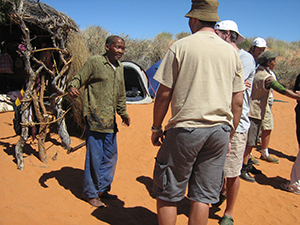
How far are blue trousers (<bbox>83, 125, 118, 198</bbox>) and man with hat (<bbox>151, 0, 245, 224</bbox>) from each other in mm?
1258

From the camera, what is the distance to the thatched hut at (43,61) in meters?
3.97

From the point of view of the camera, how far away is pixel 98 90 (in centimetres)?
288

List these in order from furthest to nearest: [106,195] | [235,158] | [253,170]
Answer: [253,170] → [106,195] → [235,158]

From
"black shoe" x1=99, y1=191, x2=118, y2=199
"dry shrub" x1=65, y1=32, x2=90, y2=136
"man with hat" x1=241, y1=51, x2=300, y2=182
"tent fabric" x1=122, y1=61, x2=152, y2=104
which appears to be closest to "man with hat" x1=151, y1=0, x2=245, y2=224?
"black shoe" x1=99, y1=191, x2=118, y2=199

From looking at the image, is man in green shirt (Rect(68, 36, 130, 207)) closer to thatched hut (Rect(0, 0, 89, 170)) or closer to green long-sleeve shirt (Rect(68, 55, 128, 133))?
green long-sleeve shirt (Rect(68, 55, 128, 133))

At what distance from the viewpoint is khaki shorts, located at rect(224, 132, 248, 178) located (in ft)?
8.49

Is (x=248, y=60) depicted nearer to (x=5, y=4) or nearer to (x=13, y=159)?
(x=13, y=159)

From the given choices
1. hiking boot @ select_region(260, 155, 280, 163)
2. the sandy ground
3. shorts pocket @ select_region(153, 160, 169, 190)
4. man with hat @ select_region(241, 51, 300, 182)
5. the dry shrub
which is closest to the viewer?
shorts pocket @ select_region(153, 160, 169, 190)

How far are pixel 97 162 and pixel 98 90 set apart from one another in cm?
89

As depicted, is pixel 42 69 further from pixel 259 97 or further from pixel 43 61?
pixel 259 97

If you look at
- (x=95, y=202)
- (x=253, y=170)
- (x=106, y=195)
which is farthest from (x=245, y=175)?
(x=95, y=202)

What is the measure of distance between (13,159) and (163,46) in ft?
43.6

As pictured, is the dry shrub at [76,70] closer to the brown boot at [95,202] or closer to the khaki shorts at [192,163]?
the brown boot at [95,202]

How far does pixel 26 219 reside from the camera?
2.55 m
